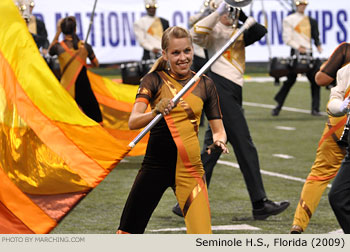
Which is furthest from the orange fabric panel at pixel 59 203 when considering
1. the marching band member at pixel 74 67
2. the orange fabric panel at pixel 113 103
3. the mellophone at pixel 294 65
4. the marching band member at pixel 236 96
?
the mellophone at pixel 294 65

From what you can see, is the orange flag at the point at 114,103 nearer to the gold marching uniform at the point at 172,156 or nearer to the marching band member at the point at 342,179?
the marching band member at the point at 342,179

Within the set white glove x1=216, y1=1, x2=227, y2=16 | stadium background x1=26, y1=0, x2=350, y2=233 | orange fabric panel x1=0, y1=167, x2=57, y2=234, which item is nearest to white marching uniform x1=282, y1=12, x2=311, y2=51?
stadium background x1=26, y1=0, x2=350, y2=233

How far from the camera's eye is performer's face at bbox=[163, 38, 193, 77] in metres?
6.21

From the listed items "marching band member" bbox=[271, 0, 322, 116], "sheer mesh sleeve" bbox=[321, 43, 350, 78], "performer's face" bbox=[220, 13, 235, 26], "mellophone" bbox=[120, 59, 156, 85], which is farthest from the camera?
"marching band member" bbox=[271, 0, 322, 116]

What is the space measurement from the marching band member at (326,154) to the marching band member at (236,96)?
123 cm

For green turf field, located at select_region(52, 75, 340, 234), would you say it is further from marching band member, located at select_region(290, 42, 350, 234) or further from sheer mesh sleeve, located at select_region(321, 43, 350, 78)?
sheer mesh sleeve, located at select_region(321, 43, 350, 78)

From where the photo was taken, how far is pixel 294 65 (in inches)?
743

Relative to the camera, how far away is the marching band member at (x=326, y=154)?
737 cm

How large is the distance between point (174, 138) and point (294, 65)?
12834 millimetres

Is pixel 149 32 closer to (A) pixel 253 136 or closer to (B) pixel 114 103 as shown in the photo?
(A) pixel 253 136

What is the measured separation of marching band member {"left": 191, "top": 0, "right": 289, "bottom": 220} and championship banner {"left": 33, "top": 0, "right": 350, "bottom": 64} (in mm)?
13021

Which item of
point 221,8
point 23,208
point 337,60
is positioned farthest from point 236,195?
point 23,208
